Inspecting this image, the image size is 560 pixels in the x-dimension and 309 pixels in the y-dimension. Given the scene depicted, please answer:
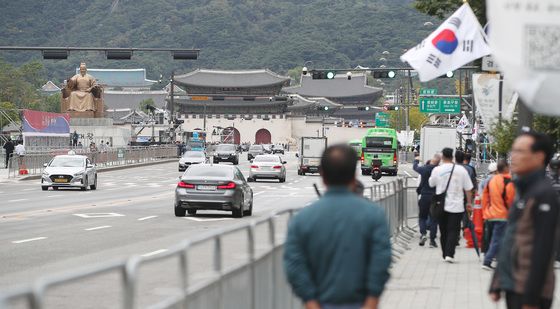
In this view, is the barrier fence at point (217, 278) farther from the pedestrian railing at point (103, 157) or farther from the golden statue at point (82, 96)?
the golden statue at point (82, 96)

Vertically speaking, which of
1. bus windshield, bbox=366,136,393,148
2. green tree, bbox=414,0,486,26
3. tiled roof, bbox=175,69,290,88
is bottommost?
bus windshield, bbox=366,136,393,148

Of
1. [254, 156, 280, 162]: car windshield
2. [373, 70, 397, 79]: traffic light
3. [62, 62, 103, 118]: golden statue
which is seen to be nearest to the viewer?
[373, 70, 397, 79]: traffic light

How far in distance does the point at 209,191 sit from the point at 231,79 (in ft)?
468

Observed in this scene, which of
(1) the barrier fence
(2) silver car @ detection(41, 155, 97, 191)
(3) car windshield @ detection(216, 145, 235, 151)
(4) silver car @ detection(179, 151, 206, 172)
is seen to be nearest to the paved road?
(1) the barrier fence

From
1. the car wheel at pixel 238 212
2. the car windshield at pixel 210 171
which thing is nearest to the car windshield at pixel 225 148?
the car windshield at pixel 210 171

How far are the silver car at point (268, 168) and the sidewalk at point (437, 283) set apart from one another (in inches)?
1518

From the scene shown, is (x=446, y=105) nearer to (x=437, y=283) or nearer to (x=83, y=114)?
(x=83, y=114)

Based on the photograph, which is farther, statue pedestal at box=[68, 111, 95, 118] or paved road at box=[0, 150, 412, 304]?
statue pedestal at box=[68, 111, 95, 118]

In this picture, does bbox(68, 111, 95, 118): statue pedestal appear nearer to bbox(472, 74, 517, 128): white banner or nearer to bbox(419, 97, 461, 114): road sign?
bbox(419, 97, 461, 114): road sign

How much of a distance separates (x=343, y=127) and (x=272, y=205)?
14452 centimetres

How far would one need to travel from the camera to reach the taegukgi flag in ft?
49.4

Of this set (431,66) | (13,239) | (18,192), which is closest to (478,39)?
(431,66)

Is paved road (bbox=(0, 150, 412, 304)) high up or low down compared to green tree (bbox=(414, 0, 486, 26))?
down

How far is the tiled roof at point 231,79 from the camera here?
6781 inches
